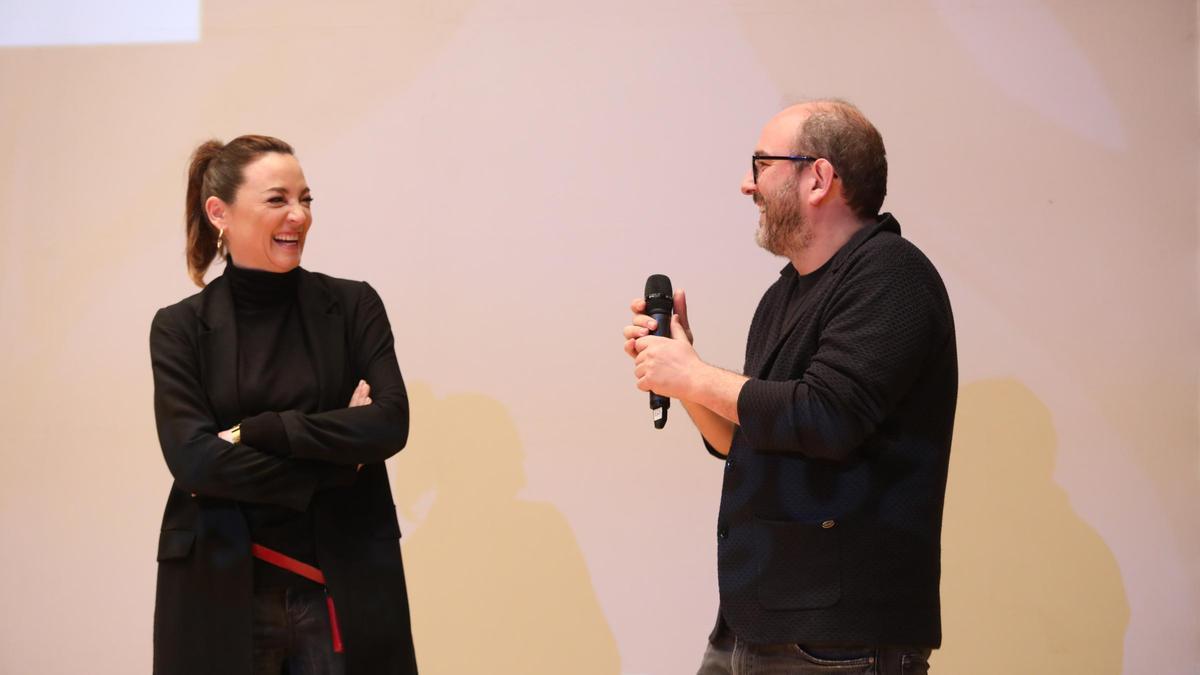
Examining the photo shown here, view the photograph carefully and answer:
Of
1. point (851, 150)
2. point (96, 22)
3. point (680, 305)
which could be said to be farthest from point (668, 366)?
point (96, 22)

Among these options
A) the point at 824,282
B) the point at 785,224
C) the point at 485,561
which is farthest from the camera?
the point at 485,561

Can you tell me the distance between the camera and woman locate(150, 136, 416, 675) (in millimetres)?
2258

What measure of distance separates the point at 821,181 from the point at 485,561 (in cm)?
223

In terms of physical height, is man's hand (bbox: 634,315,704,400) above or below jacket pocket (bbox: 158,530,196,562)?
above

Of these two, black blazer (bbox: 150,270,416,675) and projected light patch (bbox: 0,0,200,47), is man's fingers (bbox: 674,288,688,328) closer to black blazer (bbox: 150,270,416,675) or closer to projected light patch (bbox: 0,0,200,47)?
black blazer (bbox: 150,270,416,675)

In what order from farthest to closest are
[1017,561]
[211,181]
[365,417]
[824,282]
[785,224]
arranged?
[1017,561] < [211,181] < [365,417] < [785,224] < [824,282]

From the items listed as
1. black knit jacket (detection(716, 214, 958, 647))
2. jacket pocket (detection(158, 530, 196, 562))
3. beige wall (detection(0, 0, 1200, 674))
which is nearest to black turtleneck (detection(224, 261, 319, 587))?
jacket pocket (detection(158, 530, 196, 562))

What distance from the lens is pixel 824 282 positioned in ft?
6.89

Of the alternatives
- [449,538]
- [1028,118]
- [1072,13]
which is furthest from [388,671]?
[1072,13]

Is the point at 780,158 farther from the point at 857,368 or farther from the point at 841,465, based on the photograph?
the point at 841,465

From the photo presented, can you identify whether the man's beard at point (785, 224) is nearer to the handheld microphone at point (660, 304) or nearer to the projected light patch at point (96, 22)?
the handheld microphone at point (660, 304)

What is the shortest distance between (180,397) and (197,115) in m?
2.09

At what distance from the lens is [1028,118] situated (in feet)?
12.5

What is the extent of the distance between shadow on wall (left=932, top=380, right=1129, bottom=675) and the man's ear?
188 cm
